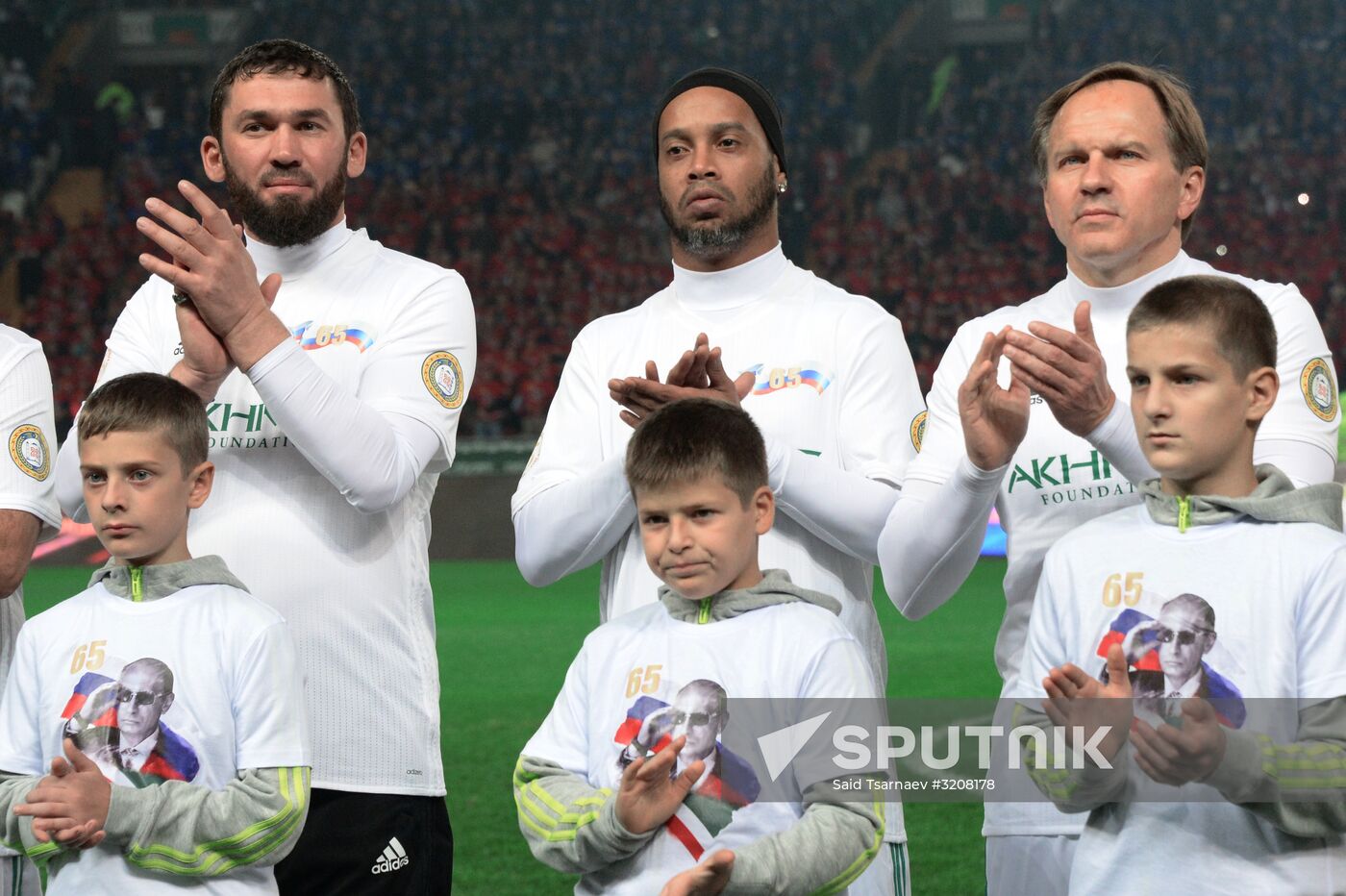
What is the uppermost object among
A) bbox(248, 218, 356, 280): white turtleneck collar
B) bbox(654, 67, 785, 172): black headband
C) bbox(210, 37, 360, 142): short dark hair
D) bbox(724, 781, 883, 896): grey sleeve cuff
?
bbox(210, 37, 360, 142): short dark hair

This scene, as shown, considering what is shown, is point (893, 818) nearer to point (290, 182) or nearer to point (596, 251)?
point (290, 182)

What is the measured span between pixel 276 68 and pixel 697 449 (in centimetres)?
142

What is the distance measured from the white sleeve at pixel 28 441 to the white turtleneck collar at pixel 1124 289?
2.17m

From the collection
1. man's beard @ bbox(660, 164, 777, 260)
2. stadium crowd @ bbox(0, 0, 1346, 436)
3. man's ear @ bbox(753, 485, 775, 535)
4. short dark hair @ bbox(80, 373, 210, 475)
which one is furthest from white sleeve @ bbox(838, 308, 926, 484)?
stadium crowd @ bbox(0, 0, 1346, 436)

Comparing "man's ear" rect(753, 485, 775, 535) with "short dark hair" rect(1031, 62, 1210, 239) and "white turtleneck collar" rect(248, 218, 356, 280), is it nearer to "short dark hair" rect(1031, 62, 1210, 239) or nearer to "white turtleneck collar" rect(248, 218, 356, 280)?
"short dark hair" rect(1031, 62, 1210, 239)

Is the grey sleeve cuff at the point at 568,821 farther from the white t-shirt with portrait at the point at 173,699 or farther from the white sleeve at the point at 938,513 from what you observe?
the white sleeve at the point at 938,513

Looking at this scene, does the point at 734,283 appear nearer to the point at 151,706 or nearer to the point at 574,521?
the point at 574,521

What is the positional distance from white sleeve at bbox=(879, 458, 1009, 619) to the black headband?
91 cm

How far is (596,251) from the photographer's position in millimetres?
25641

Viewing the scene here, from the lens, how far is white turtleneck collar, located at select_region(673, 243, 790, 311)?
3.52 metres

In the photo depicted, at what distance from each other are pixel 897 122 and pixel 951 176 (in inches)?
81.4

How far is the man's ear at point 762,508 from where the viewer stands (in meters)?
2.83

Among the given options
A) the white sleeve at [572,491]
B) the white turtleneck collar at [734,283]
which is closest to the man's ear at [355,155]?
the white sleeve at [572,491]

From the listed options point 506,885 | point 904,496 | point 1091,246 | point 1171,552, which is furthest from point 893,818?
point 506,885
